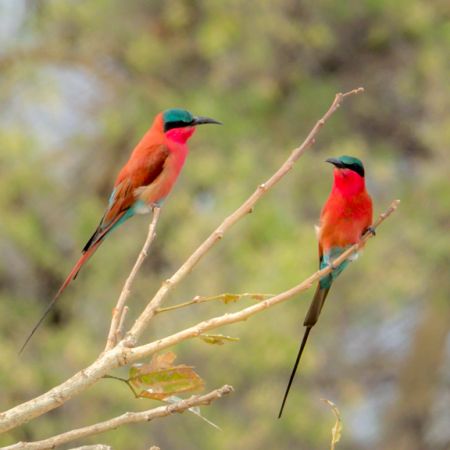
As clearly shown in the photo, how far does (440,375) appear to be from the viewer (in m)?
8.50

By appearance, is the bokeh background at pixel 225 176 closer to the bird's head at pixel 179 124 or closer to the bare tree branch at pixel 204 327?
the bird's head at pixel 179 124

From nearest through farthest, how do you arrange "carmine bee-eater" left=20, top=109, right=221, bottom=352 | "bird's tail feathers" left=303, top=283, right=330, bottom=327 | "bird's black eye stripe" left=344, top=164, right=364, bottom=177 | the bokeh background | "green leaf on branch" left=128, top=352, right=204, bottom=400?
"green leaf on branch" left=128, top=352, right=204, bottom=400, "bird's tail feathers" left=303, top=283, right=330, bottom=327, "bird's black eye stripe" left=344, top=164, right=364, bottom=177, "carmine bee-eater" left=20, top=109, right=221, bottom=352, the bokeh background

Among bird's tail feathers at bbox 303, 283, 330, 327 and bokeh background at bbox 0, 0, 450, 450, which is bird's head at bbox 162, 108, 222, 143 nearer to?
bird's tail feathers at bbox 303, 283, 330, 327

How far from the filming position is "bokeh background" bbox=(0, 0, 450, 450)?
6.86 metres

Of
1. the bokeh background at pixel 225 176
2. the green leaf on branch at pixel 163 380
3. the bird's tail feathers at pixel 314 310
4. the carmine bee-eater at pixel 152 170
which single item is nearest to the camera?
the green leaf on branch at pixel 163 380

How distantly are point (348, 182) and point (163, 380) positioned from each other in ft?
1.46

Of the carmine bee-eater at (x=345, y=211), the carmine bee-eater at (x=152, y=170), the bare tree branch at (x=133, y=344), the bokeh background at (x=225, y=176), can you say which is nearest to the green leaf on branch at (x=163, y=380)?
the bare tree branch at (x=133, y=344)

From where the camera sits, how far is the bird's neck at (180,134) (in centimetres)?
173

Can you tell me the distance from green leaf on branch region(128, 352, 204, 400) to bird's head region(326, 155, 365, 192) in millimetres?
393

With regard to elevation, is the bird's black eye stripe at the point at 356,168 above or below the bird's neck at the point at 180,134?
below

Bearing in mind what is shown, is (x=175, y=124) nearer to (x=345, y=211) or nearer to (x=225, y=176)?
(x=345, y=211)

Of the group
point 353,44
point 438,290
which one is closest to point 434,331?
point 438,290

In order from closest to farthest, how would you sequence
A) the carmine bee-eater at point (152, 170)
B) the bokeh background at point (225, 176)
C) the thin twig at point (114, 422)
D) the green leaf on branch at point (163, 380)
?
the thin twig at point (114, 422), the green leaf on branch at point (163, 380), the carmine bee-eater at point (152, 170), the bokeh background at point (225, 176)

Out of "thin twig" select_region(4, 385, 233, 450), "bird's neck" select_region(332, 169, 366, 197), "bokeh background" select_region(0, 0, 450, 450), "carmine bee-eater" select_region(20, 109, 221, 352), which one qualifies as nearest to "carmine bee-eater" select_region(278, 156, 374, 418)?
"bird's neck" select_region(332, 169, 366, 197)
